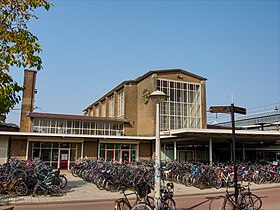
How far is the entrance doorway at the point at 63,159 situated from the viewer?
2301 centimetres

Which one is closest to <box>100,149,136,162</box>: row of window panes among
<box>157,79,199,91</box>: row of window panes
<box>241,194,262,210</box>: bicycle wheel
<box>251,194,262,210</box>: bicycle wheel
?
<box>157,79,199,91</box>: row of window panes

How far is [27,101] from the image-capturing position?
87.8ft

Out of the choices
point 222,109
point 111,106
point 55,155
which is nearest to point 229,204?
point 222,109

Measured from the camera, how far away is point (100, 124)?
2822 centimetres

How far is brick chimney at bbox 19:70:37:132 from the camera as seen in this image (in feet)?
81.5

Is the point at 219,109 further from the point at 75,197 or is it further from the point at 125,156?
the point at 125,156

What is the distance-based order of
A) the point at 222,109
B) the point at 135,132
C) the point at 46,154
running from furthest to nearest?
the point at 135,132, the point at 46,154, the point at 222,109

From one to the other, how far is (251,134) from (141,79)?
14.5m

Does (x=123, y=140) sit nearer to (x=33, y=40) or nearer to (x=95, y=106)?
(x=33, y=40)

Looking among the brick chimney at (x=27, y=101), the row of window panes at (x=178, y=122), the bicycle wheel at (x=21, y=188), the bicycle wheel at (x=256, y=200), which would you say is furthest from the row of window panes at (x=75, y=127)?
the bicycle wheel at (x=256, y=200)

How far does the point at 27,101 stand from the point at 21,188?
18728mm

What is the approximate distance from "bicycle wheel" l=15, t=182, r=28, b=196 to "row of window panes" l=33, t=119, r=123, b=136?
15959mm

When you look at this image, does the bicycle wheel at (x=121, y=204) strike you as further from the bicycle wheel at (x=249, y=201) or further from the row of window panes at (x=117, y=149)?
the row of window panes at (x=117, y=149)

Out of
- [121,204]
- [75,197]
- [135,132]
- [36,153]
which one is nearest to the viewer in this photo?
[121,204]
